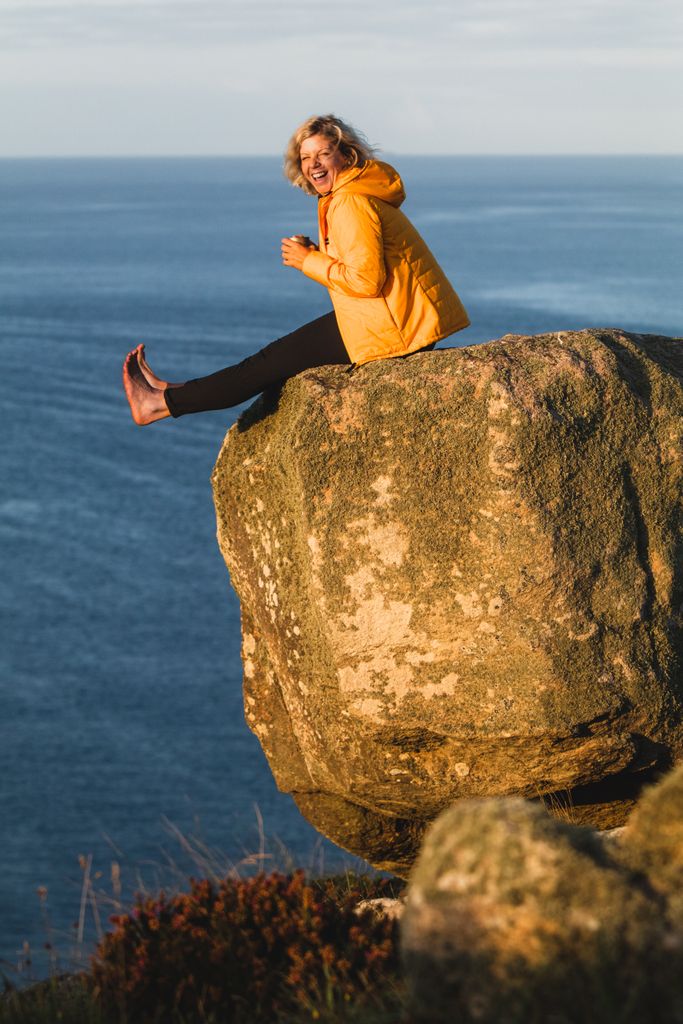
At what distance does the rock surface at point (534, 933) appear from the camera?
371cm

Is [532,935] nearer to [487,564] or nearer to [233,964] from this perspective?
[233,964]

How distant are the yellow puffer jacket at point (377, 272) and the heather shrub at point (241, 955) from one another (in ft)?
10.8

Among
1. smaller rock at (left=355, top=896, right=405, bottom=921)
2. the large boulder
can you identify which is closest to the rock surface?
smaller rock at (left=355, top=896, right=405, bottom=921)

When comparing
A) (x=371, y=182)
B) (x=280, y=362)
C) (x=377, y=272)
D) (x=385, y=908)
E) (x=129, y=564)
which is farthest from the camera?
(x=129, y=564)

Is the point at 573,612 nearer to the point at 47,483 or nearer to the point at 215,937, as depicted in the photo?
the point at 215,937

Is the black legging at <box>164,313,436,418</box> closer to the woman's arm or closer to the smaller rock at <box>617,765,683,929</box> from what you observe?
the woman's arm

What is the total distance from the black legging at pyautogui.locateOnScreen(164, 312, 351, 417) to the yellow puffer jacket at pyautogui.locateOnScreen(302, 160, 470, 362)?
23 cm

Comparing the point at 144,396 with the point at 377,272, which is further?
the point at 144,396

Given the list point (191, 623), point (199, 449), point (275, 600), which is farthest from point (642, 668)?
point (199, 449)

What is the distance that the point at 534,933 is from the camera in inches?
150

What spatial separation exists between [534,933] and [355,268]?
14.9 ft

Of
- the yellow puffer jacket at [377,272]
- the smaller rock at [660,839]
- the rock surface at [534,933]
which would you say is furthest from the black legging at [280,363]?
the rock surface at [534,933]

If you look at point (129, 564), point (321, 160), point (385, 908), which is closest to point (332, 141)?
point (321, 160)

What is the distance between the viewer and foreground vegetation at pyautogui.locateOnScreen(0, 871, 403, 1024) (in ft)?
18.8
